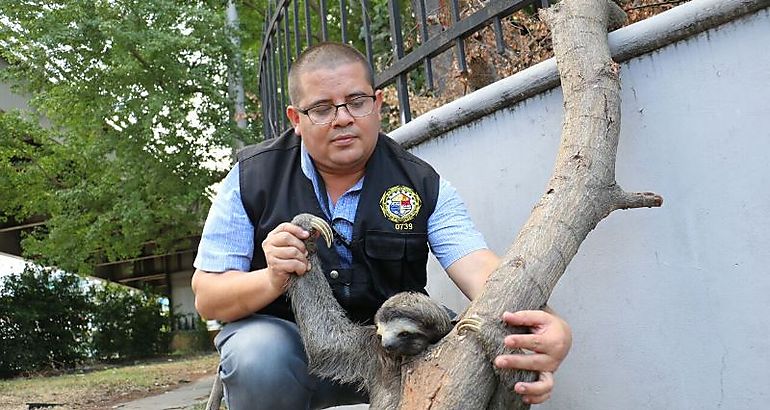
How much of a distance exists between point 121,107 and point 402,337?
839 cm

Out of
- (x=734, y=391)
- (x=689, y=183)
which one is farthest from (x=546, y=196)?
(x=734, y=391)

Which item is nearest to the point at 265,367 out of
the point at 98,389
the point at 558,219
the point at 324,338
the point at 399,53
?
the point at 324,338

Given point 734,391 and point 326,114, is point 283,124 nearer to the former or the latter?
point 326,114

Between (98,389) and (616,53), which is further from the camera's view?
(98,389)

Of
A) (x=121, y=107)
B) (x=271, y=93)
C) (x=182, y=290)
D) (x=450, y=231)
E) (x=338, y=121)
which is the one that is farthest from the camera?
(x=182, y=290)

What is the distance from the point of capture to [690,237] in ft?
Answer: 6.78

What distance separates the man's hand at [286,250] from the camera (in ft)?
6.09

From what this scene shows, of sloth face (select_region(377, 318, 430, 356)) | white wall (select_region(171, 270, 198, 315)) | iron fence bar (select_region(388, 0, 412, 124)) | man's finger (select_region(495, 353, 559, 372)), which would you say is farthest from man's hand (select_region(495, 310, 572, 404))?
white wall (select_region(171, 270, 198, 315))

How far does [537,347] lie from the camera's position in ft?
5.21

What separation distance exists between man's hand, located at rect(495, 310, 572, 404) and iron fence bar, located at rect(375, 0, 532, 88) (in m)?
1.36

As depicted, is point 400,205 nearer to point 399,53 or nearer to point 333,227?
point 333,227

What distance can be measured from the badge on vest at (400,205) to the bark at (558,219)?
41 cm

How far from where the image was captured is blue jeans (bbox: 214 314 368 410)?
1990 millimetres

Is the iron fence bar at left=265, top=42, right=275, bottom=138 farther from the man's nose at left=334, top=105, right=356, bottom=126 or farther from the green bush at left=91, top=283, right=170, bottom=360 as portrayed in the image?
the green bush at left=91, top=283, right=170, bottom=360
